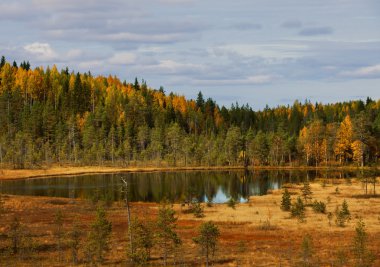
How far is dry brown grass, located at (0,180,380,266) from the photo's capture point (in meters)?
45.6

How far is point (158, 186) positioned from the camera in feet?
403

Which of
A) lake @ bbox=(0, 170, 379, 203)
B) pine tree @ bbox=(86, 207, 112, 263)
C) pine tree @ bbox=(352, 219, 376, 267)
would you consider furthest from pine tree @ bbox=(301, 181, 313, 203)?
pine tree @ bbox=(86, 207, 112, 263)

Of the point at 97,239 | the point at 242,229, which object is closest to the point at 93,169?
the point at 242,229

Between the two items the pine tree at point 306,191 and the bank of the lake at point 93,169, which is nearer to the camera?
the pine tree at point 306,191

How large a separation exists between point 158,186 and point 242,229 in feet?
199

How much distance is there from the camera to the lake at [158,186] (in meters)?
104

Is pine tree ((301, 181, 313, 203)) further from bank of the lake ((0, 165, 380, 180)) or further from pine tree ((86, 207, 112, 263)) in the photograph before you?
bank of the lake ((0, 165, 380, 180))

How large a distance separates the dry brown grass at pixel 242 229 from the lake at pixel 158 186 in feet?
30.3

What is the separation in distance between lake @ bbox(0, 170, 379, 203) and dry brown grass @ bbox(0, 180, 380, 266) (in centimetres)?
923

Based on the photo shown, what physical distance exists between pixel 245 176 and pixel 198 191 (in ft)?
134

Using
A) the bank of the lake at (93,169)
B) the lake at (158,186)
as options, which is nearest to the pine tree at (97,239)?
the lake at (158,186)

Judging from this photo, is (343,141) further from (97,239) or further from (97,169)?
(97,239)

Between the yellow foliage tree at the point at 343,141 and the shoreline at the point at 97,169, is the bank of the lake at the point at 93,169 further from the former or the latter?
the yellow foliage tree at the point at 343,141

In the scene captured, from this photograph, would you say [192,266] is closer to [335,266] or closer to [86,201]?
[335,266]
